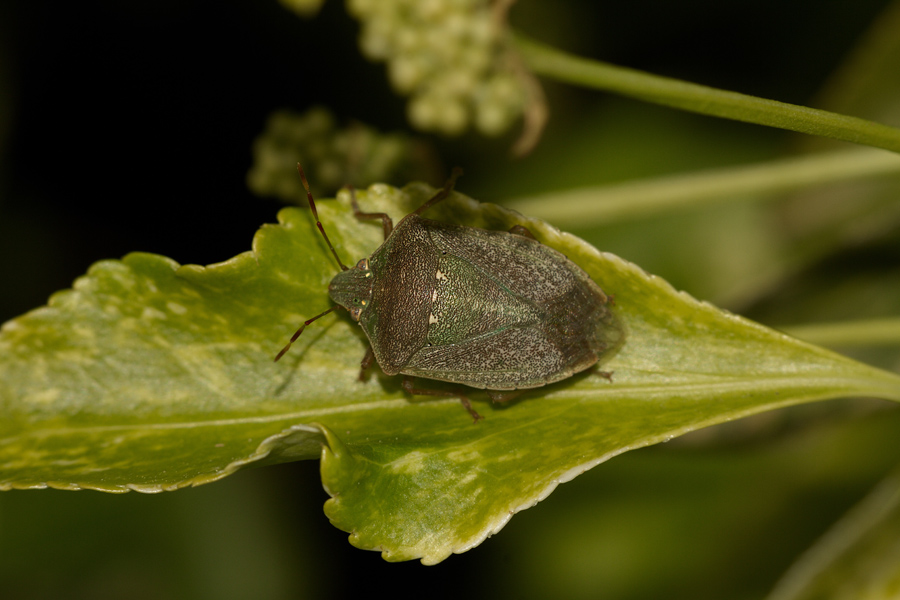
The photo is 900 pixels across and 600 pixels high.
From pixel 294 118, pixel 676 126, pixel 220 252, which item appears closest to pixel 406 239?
pixel 294 118

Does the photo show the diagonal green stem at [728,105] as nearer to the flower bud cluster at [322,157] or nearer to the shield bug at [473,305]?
the shield bug at [473,305]

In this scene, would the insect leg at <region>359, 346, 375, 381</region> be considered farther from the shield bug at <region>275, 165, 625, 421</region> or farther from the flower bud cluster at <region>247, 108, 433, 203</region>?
the flower bud cluster at <region>247, 108, 433, 203</region>

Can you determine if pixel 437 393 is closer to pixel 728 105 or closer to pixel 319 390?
pixel 319 390

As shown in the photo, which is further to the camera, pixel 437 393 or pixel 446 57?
pixel 446 57

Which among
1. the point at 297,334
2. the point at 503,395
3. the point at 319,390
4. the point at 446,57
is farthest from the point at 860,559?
the point at 446,57

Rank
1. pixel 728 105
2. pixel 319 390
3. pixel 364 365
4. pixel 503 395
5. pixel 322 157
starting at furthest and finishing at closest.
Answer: pixel 322 157
pixel 503 395
pixel 364 365
pixel 319 390
pixel 728 105

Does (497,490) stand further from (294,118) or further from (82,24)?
(82,24)

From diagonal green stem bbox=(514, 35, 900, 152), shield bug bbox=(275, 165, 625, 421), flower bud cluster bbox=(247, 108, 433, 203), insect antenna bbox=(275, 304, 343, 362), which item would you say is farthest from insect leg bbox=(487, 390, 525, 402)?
diagonal green stem bbox=(514, 35, 900, 152)
